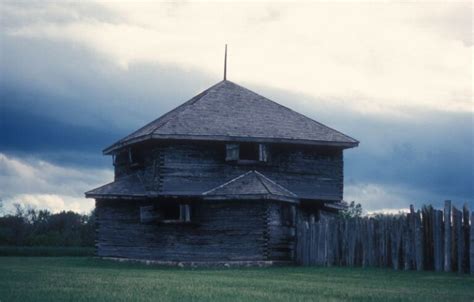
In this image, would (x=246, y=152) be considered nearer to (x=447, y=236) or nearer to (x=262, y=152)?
(x=262, y=152)

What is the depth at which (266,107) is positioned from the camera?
3225 cm

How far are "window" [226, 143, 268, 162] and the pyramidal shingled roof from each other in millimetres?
518

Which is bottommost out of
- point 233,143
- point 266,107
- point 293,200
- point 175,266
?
point 175,266

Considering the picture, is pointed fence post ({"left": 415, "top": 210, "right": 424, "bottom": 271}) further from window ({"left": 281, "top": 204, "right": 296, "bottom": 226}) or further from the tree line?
the tree line

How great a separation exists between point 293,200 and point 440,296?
1512 centimetres

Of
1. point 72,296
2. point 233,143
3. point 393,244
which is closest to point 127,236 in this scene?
point 233,143

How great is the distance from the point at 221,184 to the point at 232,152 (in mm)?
1364

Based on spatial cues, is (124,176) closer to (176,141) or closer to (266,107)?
(176,141)

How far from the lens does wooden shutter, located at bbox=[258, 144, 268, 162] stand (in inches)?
1156

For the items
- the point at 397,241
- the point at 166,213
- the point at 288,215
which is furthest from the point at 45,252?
the point at 397,241

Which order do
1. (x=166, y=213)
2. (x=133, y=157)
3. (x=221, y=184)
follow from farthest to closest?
(x=133, y=157) → (x=166, y=213) → (x=221, y=184)

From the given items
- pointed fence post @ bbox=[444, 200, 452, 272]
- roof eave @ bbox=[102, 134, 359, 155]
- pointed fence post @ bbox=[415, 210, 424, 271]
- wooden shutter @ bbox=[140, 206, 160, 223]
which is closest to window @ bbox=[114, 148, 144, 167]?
roof eave @ bbox=[102, 134, 359, 155]

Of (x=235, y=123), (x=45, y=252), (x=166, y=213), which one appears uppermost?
(x=235, y=123)

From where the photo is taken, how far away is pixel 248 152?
30688 millimetres
